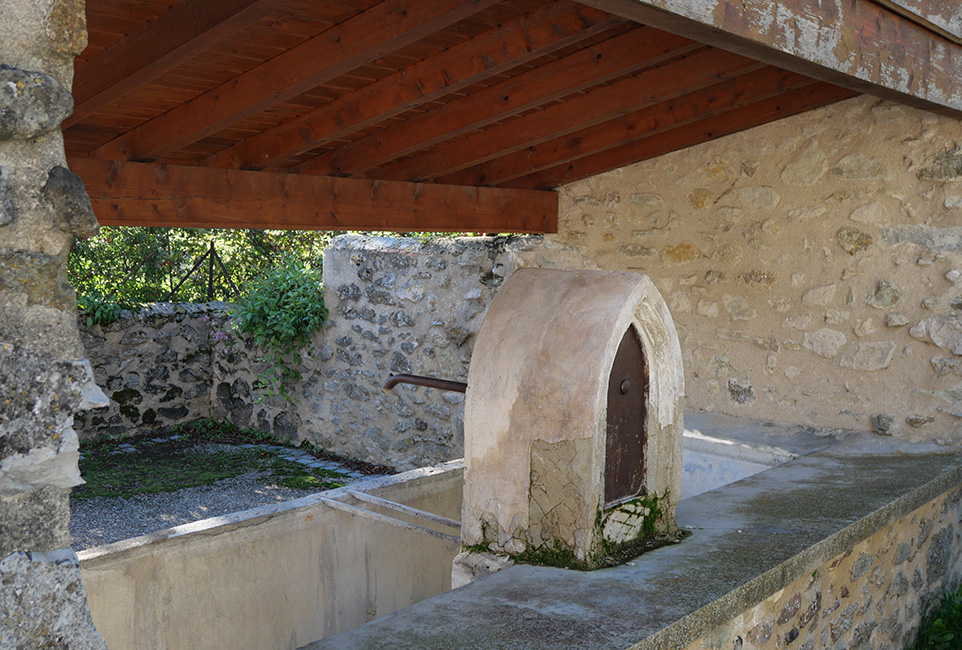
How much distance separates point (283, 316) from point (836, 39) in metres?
5.19

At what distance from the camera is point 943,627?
3338 mm

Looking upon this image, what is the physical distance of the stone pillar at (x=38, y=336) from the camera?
1142mm

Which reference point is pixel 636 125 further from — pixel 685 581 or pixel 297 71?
pixel 685 581

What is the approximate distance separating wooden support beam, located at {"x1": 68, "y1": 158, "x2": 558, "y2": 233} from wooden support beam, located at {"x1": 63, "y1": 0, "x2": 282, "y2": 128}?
2.24 feet

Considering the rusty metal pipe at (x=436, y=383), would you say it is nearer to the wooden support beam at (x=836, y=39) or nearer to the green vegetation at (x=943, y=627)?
the wooden support beam at (x=836, y=39)

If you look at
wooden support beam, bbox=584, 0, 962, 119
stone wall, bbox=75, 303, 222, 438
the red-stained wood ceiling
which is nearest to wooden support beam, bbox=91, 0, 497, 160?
the red-stained wood ceiling

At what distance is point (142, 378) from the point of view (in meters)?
7.27

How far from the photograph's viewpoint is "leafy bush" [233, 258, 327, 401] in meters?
6.82

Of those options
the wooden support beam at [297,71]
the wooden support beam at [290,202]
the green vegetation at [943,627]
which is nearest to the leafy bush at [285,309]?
the wooden support beam at [290,202]

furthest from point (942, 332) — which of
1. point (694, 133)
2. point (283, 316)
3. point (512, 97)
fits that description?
point (283, 316)

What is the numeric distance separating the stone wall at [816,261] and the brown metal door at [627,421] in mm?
1834

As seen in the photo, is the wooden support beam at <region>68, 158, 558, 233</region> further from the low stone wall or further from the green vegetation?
the green vegetation

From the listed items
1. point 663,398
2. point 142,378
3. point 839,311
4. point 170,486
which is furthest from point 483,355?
point 142,378

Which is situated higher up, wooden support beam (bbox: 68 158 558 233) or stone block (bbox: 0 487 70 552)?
wooden support beam (bbox: 68 158 558 233)
